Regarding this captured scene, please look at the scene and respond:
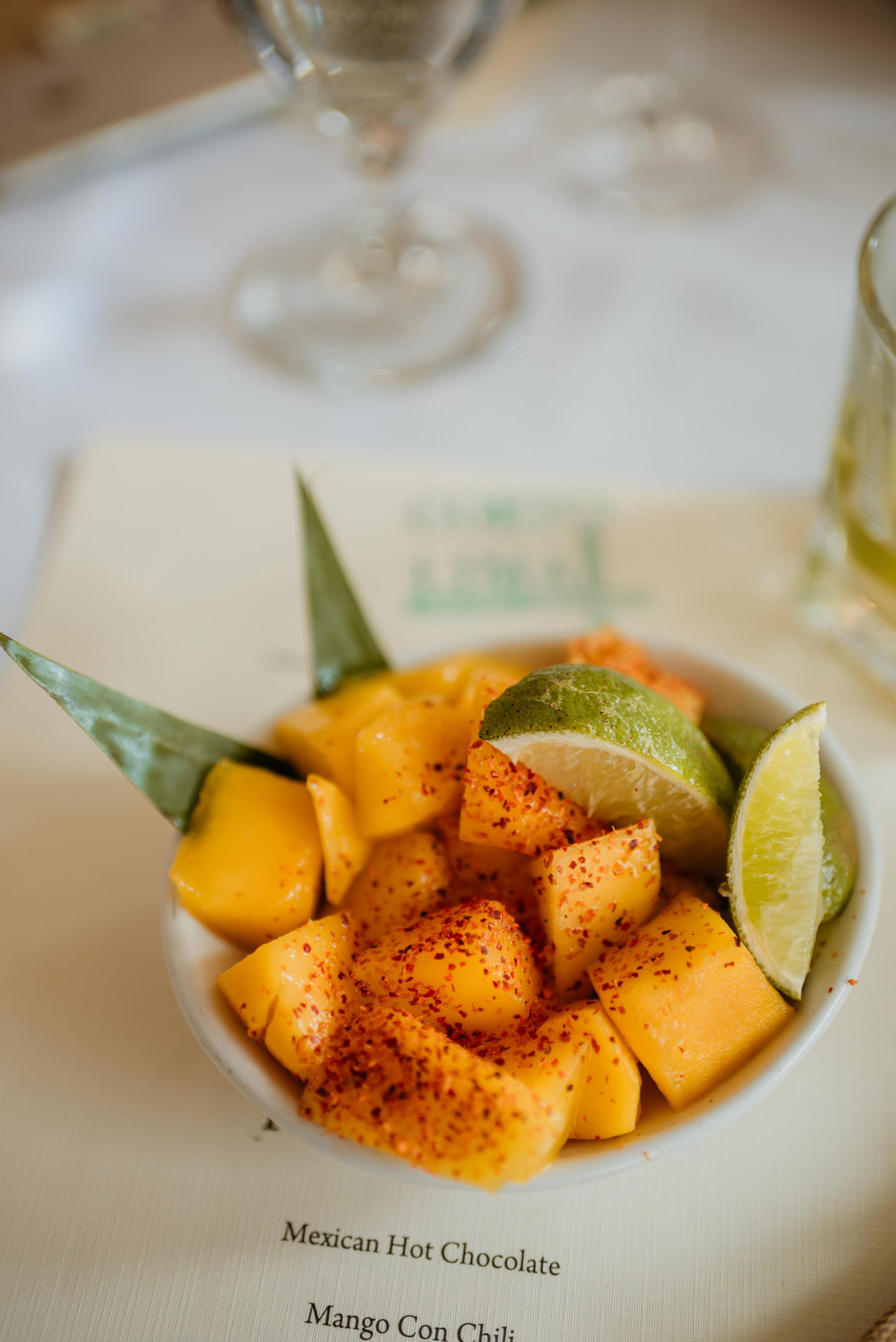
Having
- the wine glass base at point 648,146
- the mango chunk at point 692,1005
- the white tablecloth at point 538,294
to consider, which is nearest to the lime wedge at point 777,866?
the mango chunk at point 692,1005

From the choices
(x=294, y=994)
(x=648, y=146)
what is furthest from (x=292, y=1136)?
(x=648, y=146)

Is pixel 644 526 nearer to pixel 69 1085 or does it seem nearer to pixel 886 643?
pixel 886 643

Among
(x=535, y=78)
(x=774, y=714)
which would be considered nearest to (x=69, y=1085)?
(x=774, y=714)

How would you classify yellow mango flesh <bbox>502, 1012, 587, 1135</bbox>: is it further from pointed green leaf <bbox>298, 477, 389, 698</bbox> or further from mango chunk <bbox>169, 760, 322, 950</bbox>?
pointed green leaf <bbox>298, 477, 389, 698</bbox>

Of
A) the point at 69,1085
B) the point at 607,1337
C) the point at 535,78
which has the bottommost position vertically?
the point at 607,1337

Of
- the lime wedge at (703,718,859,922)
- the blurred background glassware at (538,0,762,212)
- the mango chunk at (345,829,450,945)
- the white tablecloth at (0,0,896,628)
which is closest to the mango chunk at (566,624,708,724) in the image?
the lime wedge at (703,718,859,922)
